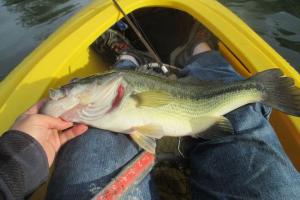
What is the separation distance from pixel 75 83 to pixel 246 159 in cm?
110

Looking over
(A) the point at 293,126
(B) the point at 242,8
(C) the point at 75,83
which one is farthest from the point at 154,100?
(B) the point at 242,8

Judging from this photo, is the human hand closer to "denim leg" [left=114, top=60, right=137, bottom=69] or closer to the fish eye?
the fish eye

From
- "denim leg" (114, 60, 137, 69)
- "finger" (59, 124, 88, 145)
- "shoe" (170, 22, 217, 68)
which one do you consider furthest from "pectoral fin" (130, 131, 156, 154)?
"shoe" (170, 22, 217, 68)

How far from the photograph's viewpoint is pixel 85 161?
2.22 meters

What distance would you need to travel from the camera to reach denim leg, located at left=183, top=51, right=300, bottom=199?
2.12 metres

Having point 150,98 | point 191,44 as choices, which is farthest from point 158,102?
point 191,44

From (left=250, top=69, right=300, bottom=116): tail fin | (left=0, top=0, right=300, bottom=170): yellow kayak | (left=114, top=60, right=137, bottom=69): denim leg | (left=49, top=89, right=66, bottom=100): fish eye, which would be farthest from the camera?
(left=114, top=60, right=137, bottom=69): denim leg

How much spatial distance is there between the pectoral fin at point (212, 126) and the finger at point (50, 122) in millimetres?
811

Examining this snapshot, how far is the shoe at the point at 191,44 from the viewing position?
12.6 feet

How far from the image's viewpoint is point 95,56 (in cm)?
385

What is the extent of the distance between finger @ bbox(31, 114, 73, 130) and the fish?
0.10ft

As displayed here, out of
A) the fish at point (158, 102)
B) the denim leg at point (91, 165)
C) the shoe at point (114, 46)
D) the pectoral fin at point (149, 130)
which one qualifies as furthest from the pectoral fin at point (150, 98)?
the shoe at point (114, 46)

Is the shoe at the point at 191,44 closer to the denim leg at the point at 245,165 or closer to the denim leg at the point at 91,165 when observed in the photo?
the denim leg at the point at 245,165

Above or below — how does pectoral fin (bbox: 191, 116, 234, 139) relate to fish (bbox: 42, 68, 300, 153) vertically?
below
